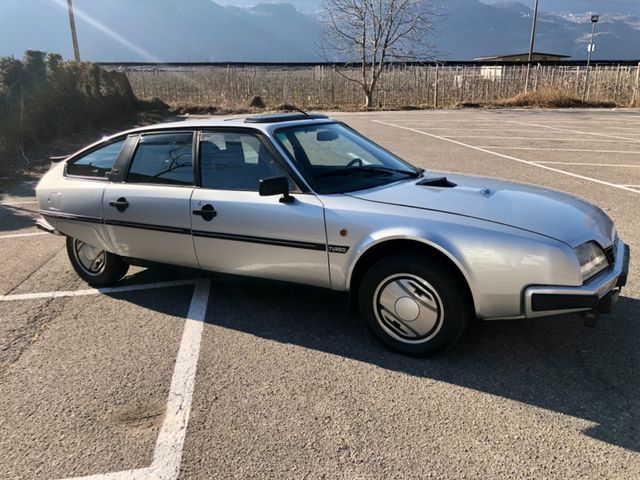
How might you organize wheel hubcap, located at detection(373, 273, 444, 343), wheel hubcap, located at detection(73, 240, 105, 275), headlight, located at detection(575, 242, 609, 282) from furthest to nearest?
wheel hubcap, located at detection(73, 240, 105, 275)
wheel hubcap, located at detection(373, 273, 444, 343)
headlight, located at detection(575, 242, 609, 282)

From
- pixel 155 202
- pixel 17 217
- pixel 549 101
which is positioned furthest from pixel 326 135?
pixel 549 101

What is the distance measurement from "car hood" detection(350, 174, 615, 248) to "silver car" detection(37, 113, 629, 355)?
0.01m

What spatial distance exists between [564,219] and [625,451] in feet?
4.52

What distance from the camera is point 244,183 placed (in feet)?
13.0

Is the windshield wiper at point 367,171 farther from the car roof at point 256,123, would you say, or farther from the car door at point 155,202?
the car door at point 155,202

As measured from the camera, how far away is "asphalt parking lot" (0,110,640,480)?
2590mm

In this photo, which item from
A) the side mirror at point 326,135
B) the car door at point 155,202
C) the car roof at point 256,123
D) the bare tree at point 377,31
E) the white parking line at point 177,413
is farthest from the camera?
the bare tree at point 377,31

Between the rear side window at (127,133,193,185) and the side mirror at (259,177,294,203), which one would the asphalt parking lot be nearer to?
the side mirror at (259,177,294,203)

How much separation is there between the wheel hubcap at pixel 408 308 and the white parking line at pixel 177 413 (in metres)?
1.29

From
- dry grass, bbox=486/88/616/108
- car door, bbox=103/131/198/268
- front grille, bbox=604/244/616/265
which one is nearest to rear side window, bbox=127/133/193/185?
car door, bbox=103/131/198/268

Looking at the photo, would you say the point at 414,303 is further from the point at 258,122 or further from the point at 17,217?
the point at 17,217

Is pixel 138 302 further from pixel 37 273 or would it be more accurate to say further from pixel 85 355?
pixel 37 273

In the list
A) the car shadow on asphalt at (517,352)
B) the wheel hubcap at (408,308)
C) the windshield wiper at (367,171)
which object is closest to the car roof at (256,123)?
the windshield wiper at (367,171)

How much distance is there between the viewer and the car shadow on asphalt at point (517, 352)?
9.69 ft
